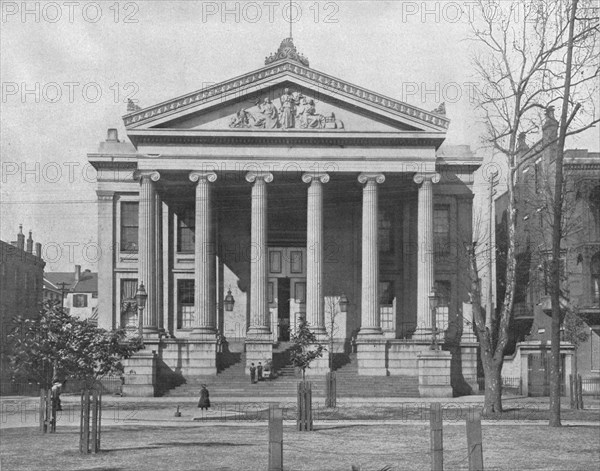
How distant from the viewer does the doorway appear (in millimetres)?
56688

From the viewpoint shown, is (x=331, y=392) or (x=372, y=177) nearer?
(x=331, y=392)

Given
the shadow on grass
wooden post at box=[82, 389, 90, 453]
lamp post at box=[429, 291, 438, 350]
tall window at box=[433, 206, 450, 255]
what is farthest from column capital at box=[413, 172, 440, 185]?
wooden post at box=[82, 389, 90, 453]

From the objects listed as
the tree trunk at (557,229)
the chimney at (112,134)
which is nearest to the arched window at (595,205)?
the chimney at (112,134)

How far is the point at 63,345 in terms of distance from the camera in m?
25.2

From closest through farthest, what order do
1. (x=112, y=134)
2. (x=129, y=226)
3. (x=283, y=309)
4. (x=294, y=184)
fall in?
(x=294, y=184)
(x=283, y=309)
(x=129, y=226)
(x=112, y=134)

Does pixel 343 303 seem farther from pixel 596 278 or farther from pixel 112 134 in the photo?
pixel 112 134

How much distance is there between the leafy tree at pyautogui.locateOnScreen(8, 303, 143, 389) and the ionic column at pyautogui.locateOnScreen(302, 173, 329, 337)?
2471 centimetres

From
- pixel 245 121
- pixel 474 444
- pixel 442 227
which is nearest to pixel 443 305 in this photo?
pixel 442 227

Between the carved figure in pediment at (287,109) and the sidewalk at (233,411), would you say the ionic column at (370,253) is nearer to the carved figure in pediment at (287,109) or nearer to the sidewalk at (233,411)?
the carved figure in pediment at (287,109)

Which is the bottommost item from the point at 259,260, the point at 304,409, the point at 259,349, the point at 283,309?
the point at 304,409

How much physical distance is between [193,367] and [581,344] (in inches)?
935

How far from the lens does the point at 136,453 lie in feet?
72.8

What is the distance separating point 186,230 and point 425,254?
1461 centimetres

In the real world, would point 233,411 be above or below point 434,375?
below
